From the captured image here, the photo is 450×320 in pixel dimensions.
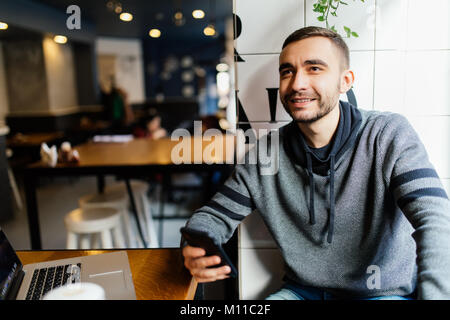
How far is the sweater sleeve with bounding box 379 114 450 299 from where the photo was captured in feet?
3.09

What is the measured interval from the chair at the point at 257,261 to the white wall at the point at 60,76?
24.4ft

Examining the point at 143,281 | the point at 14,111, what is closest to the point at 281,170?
the point at 143,281

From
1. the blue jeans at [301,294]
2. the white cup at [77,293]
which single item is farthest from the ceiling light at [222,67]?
the white cup at [77,293]

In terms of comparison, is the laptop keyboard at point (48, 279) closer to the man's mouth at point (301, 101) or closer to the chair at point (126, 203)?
the man's mouth at point (301, 101)

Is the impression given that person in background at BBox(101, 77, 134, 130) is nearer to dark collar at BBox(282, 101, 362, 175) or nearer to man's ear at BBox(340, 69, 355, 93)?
dark collar at BBox(282, 101, 362, 175)

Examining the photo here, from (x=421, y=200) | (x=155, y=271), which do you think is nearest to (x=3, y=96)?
(x=155, y=271)

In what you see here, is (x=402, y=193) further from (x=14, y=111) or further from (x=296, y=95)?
(x=14, y=111)

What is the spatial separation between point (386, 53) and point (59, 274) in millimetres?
1396

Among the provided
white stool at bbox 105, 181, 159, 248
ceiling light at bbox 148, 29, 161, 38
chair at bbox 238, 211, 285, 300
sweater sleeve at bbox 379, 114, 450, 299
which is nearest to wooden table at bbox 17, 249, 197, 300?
chair at bbox 238, 211, 285, 300

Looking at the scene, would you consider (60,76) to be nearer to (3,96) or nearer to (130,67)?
(3,96)

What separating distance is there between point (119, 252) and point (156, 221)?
298 centimetres

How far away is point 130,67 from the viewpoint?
13.1 metres

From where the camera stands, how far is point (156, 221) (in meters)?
4.27

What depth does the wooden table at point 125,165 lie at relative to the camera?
2.67 m
